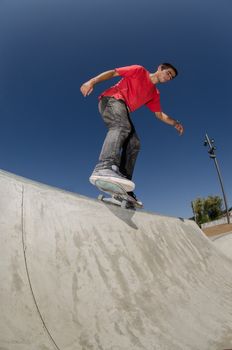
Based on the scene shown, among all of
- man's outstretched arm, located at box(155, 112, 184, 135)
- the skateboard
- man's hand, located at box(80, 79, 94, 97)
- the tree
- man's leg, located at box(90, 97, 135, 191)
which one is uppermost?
the tree

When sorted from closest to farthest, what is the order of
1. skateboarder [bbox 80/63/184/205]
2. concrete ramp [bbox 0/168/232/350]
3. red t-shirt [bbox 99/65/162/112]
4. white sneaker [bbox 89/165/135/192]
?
concrete ramp [bbox 0/168/232/350]
white sneaker [bbox 89/165/135/192]
skateboarder [bbox 80/63/184/205]
red t-shirt [bbox 99/65/162/112]

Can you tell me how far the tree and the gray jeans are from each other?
152ft

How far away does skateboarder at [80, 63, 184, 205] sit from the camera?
2381 millimetres

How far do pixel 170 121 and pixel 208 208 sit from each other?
156ft

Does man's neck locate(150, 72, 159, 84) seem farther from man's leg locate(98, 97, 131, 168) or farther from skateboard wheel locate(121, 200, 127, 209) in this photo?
skateboard wheel locate(121, 200, 127, 209)

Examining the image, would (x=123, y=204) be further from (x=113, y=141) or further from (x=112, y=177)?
(x=113, y=141)

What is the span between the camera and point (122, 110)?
105 inches

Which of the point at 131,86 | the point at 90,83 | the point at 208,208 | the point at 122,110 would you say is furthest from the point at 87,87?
the point at 208,208

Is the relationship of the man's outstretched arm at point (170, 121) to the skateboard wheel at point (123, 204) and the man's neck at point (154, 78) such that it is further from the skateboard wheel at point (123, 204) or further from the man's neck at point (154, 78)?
the skateboard wheel at point (123, 204)

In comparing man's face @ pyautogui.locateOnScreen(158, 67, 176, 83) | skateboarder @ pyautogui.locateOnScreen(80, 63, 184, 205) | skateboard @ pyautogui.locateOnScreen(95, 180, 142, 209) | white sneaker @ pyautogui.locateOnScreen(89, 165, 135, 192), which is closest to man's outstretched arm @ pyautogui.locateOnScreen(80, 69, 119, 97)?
skateboarder @ pyautogui.locateOnScreen(80, 63, 184, 205)

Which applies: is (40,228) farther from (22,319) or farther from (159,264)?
(159,264)

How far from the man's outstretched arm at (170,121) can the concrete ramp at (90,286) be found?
2238 millimetres

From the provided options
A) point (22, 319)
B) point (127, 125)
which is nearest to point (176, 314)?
point (22, 319)

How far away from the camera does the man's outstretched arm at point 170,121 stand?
362cm
